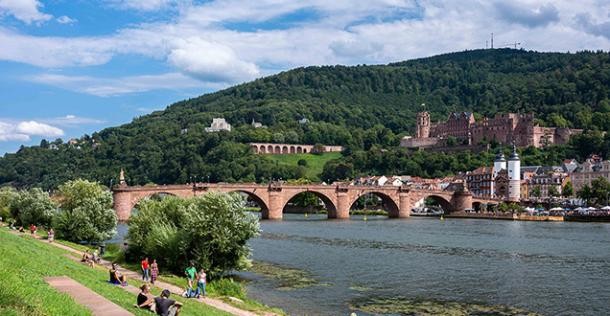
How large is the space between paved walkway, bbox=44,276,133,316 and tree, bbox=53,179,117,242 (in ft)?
100

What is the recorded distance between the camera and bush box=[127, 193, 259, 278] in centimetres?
3612

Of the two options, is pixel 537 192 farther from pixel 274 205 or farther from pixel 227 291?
pixel 227 291

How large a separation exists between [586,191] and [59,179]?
445ft

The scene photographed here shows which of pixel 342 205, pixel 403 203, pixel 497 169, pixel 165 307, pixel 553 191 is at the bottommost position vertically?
pixel 165 307

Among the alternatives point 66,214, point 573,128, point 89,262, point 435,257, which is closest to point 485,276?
point 435,257

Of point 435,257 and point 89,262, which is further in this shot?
point 435,257

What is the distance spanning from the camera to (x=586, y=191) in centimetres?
11738

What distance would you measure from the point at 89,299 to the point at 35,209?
48387mm

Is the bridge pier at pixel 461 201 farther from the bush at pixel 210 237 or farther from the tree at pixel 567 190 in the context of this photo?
the bush at pixel 210 237

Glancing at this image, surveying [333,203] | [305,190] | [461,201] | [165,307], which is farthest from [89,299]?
[461,201]

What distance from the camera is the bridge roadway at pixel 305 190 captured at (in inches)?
3701

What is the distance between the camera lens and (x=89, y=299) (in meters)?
18.9

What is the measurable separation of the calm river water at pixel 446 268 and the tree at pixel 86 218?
1190 centimetres

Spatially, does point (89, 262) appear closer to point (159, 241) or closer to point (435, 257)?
point (159, 241)
